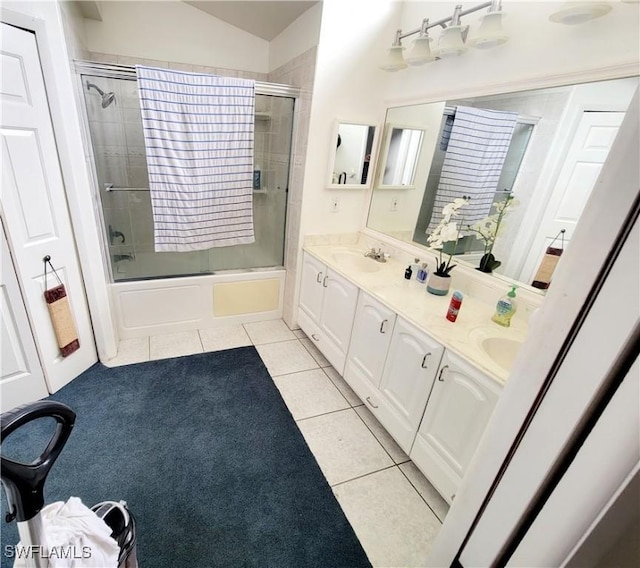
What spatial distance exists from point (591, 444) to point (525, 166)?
5.33ft

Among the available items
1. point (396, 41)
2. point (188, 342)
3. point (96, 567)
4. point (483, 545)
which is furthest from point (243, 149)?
point (483, 545)

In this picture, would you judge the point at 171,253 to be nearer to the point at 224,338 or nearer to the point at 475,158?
the point at 224,338

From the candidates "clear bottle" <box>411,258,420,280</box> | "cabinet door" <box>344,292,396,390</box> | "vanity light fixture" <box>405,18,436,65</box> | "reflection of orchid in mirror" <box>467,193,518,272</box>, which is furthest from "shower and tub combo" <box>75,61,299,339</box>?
"reflection of orchid in mirror" <box>467,193,518,272</box>

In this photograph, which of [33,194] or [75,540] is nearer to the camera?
[75,540]

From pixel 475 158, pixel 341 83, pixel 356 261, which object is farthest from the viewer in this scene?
pixel 356 261

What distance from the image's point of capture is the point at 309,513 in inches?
56.5

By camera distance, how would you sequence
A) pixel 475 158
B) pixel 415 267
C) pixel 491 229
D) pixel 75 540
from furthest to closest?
pixel 415 267 → pixel 475 158 → pixel 491 229 → pixel 75 540

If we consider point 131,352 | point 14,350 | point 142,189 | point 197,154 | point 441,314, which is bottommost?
point 131,352

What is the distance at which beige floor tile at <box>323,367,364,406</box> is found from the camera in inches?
84.1

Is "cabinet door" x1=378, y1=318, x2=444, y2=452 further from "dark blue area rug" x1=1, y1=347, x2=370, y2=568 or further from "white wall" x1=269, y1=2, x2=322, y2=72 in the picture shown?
"white wall" x1=269, y1=2, x2=322, y2=72

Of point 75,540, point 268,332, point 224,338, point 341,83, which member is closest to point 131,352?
point 224,338

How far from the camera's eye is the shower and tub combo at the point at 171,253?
2.21 m

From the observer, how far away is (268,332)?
282cm

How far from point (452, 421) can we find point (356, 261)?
1.38 metres
